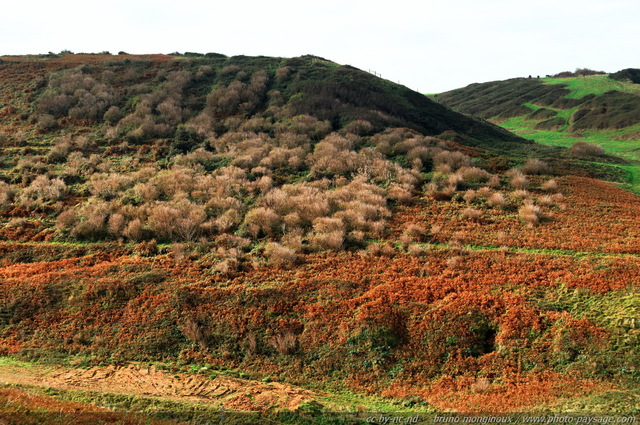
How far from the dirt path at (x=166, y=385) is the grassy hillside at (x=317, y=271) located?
7 centimetres

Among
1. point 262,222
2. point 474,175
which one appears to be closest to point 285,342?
point 262,222

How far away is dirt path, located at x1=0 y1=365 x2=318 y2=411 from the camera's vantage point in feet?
28.8

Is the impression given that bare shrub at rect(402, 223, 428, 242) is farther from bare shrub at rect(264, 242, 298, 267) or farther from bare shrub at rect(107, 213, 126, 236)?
bare shrub at rect(107, 213, 126, 236)

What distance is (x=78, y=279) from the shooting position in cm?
1341

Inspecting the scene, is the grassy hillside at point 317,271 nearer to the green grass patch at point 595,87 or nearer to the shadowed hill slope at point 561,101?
the shadowed hill slope at point 561,101

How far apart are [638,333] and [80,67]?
4888cm

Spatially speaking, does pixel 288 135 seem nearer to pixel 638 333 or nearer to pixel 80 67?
pixel 638 333

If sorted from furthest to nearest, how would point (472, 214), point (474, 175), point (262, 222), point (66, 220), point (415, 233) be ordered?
1. point (474, 175)
2. point (472, 214)
3. point (66, 220)
4. point (262, 222)
5. point (415, 233)

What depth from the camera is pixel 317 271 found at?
13.7m

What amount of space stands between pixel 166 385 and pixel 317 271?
6.14m

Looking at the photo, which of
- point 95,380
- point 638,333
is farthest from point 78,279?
point 638,333

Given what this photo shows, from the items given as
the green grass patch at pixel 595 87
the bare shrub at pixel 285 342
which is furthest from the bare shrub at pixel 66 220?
the green grass patch at pixel 595 87

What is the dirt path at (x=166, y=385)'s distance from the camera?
28.8ft

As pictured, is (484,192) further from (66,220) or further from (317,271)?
(66,220)
